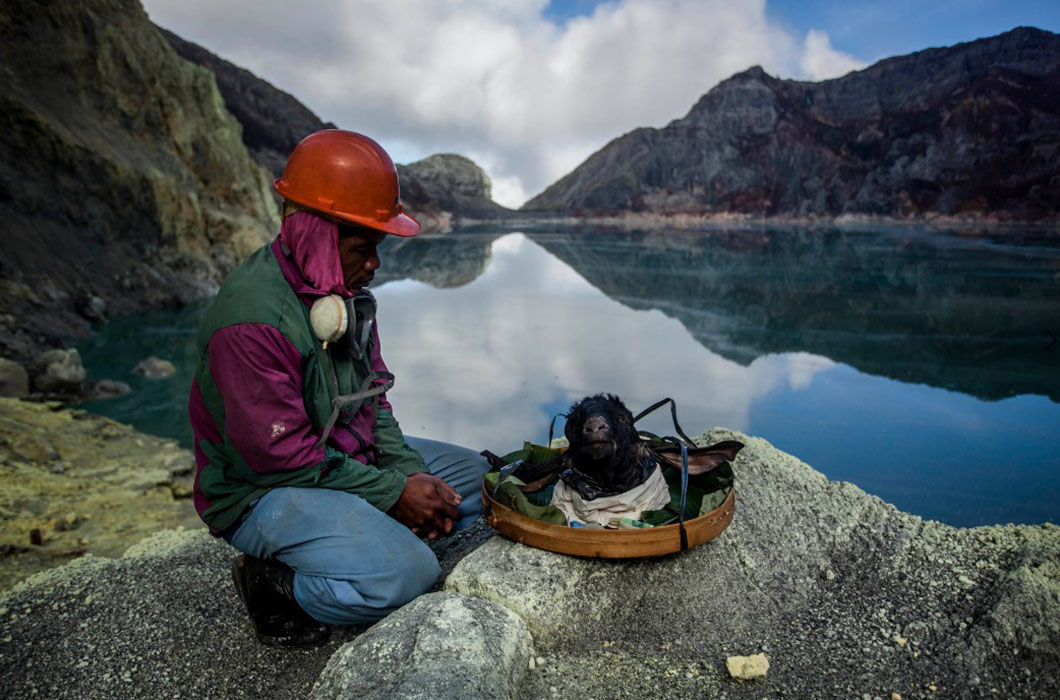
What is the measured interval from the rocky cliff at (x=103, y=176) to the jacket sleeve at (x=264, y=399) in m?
6.65

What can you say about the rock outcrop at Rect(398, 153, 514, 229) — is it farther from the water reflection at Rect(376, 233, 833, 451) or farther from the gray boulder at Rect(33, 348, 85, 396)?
the gray boulder at Rect(33, 348, 85, 396)

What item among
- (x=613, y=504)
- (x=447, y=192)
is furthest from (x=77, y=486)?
(x=447, y=192)

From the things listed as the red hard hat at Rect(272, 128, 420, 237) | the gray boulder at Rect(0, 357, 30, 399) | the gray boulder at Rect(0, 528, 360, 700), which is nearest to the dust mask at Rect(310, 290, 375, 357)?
the red hard hat at Rect(272, 128, 420, 237)

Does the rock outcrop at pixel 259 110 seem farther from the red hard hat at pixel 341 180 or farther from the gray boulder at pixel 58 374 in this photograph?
the red hard hat at pixel 341 180

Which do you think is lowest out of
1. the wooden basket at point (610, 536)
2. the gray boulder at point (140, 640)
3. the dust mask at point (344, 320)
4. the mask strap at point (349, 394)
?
the gray boulder at point (140, 640)

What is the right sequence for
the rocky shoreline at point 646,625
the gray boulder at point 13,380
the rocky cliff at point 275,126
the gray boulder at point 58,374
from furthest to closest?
1. the rocky cliff at point 275,126
2. the gray boulder at point 58,374
3. the gray boulder at point 13,380
4. the rocky shoreline at point 646,625

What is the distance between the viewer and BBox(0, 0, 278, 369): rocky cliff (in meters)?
9.79

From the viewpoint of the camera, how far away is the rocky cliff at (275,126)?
136 ft

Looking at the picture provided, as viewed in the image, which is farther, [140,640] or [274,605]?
[140,640]

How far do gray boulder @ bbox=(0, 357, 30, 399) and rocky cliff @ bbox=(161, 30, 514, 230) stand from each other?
2644cm

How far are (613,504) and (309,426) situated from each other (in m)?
1.11

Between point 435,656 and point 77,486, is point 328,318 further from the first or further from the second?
point 77,486

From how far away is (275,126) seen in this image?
44.7m

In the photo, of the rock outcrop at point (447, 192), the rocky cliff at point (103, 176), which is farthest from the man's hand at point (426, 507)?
the rock outcrop at point (447, 192)
